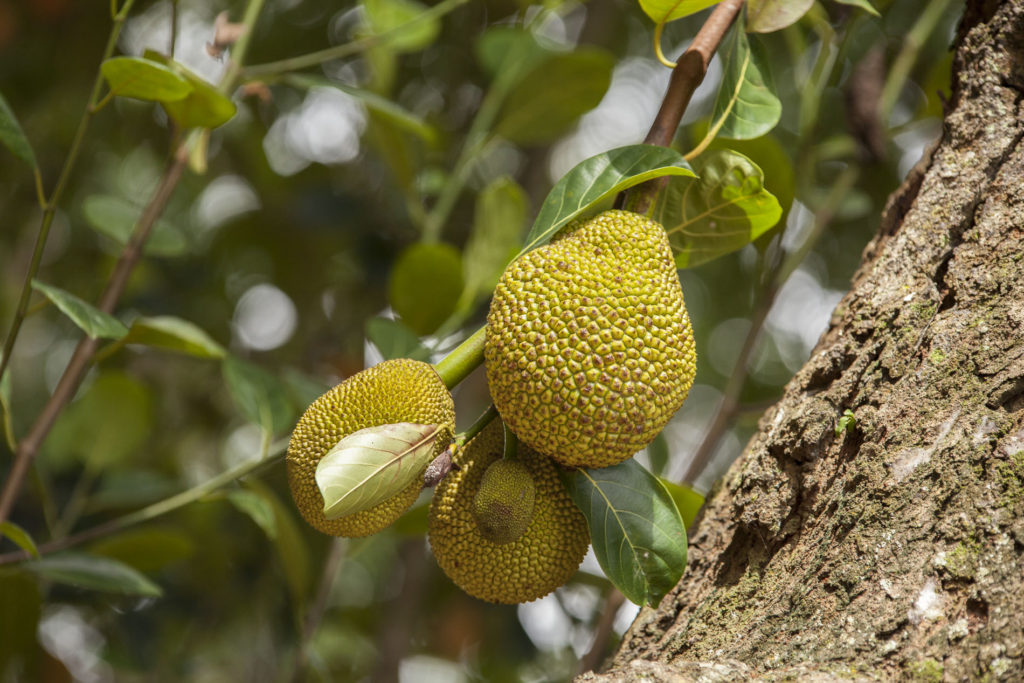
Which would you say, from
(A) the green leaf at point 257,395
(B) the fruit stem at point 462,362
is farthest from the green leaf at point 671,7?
(A) the green leaf at point 257,395

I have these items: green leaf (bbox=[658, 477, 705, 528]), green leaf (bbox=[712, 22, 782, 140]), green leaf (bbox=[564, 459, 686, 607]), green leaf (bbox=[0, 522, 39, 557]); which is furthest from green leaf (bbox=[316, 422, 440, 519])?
green leaf (bbox=[0, 522, 39, 557])

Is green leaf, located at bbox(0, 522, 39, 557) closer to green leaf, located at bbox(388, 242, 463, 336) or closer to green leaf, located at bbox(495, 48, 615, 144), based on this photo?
green leaf, located at bbox(388, 242, 463, 336)

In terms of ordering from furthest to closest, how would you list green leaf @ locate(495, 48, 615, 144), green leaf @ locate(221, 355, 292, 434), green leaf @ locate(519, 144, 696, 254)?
green leaf @ locate(495, 48, 615, 144) → green leaf @ locate(221, 355, 292, 434) → green leaf @ locate(519, 144, 696, 254)

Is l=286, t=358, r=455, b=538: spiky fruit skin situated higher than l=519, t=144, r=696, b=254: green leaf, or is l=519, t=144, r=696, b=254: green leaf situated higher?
l=519, t=144, r=696, b=254: green leaf

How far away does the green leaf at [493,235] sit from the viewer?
126 centimetres

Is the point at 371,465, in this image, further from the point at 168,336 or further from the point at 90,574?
the point at 90,574

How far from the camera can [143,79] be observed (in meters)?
0.89

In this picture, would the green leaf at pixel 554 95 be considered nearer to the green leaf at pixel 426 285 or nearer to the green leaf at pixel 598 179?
the green leaf at pixel 426 285

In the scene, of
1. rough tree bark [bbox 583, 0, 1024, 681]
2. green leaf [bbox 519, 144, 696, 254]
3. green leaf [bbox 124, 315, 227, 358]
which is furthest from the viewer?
green leaf [bbox 124, 315, 227, 358]

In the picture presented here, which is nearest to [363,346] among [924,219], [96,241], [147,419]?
[147,419]

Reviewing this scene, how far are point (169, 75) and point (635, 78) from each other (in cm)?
206

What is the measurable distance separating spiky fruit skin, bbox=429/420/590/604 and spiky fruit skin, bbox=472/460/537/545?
0.03 meters

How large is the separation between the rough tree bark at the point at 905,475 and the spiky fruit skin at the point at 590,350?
0.17m

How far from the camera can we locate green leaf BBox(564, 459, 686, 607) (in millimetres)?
735
